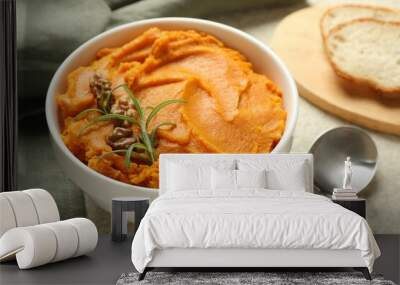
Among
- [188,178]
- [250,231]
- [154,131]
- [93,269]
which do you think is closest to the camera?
[250,231]

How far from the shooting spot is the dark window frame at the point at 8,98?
636 cm

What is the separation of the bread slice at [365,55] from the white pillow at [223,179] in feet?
4.59

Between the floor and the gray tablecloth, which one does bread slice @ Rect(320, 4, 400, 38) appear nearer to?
the gray tablecloth

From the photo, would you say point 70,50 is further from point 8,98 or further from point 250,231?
point 250,231

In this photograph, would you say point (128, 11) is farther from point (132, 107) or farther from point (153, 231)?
point (153, 231)

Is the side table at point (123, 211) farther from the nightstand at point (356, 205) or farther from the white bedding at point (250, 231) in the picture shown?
the nightstand at point (356, 205)

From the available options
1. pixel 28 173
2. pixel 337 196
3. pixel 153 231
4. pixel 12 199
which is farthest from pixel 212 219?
pixel 28 173

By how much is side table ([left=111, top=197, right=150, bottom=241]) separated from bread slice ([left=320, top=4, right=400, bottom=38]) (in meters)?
2.27

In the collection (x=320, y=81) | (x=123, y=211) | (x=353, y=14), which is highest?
(x=353, y=14)

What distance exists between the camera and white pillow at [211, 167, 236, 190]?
19.1 ft

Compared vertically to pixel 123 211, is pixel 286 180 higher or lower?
higher

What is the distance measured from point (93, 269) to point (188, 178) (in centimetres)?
126

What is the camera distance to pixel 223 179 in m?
5.85

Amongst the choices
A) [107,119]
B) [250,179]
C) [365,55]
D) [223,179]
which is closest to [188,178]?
[223,179]
